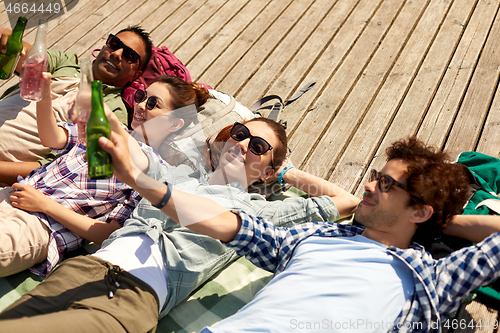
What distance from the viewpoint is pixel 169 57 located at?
11.9ft

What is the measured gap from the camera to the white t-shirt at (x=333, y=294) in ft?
5.52

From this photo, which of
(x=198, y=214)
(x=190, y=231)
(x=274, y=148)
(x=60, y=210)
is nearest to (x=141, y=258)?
(x=190, y=231)

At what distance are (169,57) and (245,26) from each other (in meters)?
1.27

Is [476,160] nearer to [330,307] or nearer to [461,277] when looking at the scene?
[461,277]

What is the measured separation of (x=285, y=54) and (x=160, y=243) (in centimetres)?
271

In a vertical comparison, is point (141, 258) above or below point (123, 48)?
below

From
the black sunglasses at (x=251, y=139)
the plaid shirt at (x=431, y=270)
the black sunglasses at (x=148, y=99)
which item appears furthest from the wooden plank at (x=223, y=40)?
the plaid shirt at (x=431, y=270)

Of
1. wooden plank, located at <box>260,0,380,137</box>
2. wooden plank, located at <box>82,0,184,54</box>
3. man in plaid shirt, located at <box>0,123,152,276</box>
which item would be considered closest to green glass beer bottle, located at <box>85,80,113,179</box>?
man in plaid shirt, located at <box>0,123,152,276</box>

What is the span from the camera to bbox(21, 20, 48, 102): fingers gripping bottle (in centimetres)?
212

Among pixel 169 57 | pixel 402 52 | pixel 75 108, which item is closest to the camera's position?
pixel 75 108

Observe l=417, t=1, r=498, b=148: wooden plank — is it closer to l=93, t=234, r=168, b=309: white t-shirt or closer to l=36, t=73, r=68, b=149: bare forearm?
l=93, t=234, r=168, b=309: white t-shirt

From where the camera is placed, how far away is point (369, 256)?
1855 millimetres

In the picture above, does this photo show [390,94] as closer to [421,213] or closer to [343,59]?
[343,59]

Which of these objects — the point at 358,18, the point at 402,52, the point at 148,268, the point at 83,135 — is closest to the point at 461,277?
the point at 148,268
